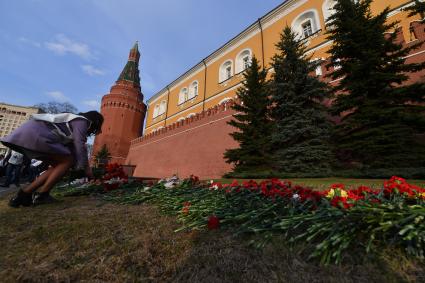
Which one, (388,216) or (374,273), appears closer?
(374,273)

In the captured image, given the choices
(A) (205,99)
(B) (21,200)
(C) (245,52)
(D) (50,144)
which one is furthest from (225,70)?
(B) (21,200)

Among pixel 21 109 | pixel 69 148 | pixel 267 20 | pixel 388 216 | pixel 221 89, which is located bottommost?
pixel 388 216

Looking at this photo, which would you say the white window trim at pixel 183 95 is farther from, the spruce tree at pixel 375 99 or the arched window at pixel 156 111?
the spruce tree at pixel 375 99

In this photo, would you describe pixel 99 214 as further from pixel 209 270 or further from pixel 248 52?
pixel 248 52

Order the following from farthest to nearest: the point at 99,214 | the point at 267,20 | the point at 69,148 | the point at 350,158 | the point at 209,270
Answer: the point at 267,20
the point at 350,158
the point at 69,148
the point at 99,214
the point at 209,270

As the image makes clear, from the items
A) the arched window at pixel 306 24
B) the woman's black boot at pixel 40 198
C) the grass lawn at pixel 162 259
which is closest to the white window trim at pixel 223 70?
the arched window at pixel 306 24

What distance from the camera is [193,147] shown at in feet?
49.3

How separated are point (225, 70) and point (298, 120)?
15.2 metres

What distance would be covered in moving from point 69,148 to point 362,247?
11.7ft

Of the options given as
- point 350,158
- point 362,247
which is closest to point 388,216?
point 362,247

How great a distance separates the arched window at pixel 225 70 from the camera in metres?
21.4

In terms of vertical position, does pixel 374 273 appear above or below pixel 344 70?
below

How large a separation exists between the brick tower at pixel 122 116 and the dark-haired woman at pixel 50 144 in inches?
1019

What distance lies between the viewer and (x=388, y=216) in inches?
56.1
